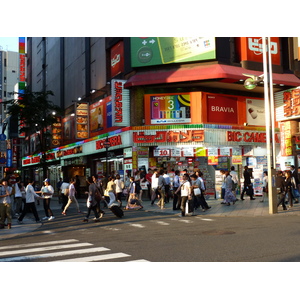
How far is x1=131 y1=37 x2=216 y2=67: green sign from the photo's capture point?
2659 centimetres

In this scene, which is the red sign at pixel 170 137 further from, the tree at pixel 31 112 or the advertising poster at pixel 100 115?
the tree at pixel 31 112

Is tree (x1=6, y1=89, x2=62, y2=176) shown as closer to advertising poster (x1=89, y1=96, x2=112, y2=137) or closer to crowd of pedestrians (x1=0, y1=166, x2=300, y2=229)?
advertising poster (x1=89, y1=96, x2=112, y2=137)

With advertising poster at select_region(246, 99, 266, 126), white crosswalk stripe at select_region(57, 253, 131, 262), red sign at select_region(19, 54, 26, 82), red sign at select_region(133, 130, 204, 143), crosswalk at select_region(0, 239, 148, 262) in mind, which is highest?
red sign at select_region(19, 54, 26, 82)

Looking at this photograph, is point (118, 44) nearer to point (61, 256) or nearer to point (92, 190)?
point (92, 190)

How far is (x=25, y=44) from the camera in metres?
64.3

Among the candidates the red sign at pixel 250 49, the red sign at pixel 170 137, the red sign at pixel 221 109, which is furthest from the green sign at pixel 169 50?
the red sign at pixel 170 137

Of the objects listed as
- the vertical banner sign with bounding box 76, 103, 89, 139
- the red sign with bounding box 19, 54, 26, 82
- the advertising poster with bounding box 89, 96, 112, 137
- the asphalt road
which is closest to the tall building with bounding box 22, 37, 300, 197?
the advertising poster with bounding box 89, 96, 112, 137

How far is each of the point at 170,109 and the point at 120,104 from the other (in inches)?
143

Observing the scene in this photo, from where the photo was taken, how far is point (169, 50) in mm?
27469

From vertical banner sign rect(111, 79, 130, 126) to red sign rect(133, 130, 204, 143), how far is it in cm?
155

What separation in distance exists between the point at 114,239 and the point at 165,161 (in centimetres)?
1747

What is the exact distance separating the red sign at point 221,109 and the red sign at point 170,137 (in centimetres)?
177

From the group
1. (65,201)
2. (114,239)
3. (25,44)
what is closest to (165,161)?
(65,201)
